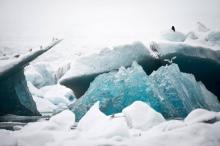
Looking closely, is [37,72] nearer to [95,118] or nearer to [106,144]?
[95,118]

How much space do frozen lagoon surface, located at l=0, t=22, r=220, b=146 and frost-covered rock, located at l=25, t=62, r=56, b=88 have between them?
605 centimetres

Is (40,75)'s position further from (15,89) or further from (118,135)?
(118,135)

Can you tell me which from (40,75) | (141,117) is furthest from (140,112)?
(40,75)

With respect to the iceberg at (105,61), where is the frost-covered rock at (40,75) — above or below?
below

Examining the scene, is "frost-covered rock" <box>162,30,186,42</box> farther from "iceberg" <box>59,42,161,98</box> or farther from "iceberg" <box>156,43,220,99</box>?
"iceberg" <box>59,42,161,98</box>

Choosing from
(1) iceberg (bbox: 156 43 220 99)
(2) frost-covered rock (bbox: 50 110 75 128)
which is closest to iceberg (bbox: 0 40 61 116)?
(2) frost-covered rock (bbox: 50 110 75 128)

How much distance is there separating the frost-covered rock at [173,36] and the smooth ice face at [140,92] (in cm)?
299

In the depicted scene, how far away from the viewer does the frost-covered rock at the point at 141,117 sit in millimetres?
4637

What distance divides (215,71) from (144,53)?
289 centimetres

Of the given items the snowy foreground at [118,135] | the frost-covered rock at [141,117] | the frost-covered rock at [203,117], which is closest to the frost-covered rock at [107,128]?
the snowy foreground at [118,135]

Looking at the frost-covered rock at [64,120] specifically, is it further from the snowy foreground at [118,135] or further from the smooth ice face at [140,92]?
the smooth ice face at [140,92]

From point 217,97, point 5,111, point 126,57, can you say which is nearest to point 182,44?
point 126,57

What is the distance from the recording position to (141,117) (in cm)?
480

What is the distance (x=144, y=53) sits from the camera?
7.66m
